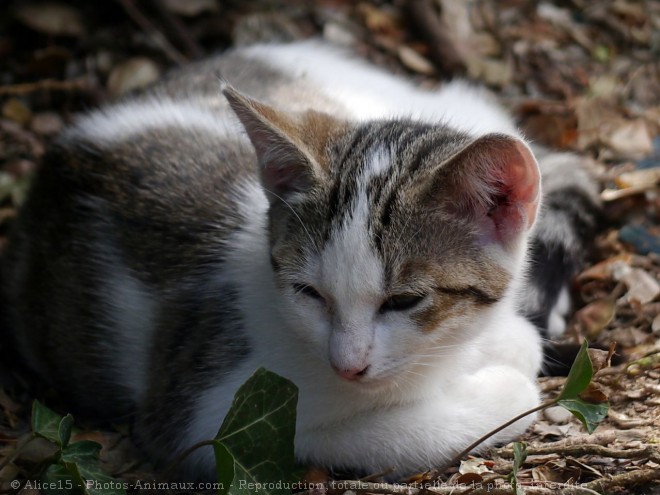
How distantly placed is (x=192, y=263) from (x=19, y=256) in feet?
3.25

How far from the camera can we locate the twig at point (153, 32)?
5117 mm

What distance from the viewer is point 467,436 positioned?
2.88 meters

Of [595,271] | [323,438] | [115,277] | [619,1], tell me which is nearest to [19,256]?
[115,277]

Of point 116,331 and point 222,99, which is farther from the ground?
point 222,99

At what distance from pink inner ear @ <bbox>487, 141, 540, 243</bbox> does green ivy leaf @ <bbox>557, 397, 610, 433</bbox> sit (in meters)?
0.50

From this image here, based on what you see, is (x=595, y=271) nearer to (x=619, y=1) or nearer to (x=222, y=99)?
(x=222, y=99)

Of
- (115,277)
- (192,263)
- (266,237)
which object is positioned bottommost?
(115,277)

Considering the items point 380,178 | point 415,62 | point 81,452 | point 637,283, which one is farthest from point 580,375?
point 415,62

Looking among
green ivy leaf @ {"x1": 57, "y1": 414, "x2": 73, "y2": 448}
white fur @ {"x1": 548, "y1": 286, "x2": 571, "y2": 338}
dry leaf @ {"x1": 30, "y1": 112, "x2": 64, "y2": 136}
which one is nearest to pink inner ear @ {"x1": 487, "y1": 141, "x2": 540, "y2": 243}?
white fur @ {"x1": 548, "y1": 286, "x2": 571, "y2": 338}

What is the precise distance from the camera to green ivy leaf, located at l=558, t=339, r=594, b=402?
2.49 meters

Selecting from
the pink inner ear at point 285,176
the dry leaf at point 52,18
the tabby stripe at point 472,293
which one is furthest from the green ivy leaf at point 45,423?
the dry leaf at point 52,18

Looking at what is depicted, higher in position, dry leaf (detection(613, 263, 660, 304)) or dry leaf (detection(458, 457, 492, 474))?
dry leaf (detection(613, 263, 660, 304))

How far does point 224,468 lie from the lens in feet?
8.04

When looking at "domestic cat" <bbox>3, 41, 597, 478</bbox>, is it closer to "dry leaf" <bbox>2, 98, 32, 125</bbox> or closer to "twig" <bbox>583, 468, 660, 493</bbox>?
"twig" <bbox>583, 468, 660, 493</bbox>
